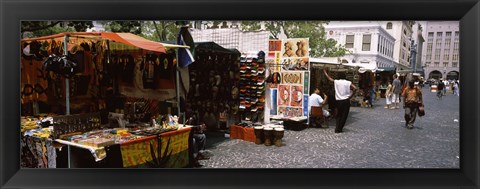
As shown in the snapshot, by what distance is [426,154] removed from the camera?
5.56m

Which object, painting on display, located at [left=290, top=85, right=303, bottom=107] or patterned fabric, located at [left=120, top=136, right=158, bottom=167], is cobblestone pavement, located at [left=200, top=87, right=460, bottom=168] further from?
patterned fabric, located at [left=120, top=136, right=158, bottom=167]

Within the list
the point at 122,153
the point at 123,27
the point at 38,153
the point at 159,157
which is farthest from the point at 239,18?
the point at 123,27

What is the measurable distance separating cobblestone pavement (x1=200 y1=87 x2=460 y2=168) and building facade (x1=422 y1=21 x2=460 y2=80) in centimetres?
98

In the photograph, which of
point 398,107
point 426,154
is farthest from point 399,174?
point 398,107

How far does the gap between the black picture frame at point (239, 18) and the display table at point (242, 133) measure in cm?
361

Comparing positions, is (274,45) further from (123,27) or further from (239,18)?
(239,18)

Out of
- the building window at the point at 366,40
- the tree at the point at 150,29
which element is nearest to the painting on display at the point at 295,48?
the tree at the point at 150,29

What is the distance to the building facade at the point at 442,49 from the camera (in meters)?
2.56

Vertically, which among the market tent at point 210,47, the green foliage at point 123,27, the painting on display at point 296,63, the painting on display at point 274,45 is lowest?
the painting on display at point 296,63

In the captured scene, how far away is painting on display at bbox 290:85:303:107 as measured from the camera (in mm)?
7368

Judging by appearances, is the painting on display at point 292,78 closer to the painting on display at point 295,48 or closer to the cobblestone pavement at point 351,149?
the painting on display at point 295,48

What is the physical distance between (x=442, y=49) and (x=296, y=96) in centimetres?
406

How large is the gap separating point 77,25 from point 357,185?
5625mm
